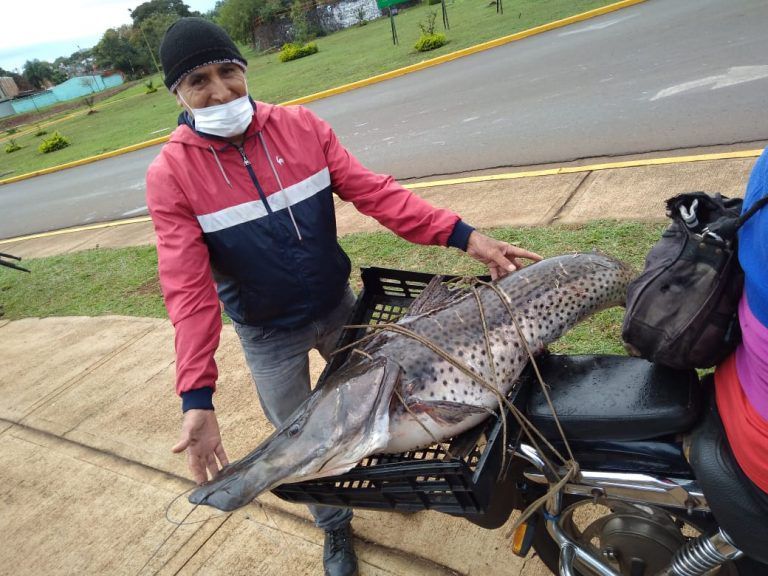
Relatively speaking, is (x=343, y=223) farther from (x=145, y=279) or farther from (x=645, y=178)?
(x=645, y=178)

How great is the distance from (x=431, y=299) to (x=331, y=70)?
1785 centimetres

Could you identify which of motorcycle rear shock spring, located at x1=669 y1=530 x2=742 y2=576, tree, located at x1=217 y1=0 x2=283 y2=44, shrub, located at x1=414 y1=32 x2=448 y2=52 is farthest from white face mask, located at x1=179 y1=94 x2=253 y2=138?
tree, located at x1=217 y1=0 x2=283 y2=44

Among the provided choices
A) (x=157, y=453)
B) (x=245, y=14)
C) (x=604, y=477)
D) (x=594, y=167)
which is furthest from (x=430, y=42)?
(x=245, y=14)

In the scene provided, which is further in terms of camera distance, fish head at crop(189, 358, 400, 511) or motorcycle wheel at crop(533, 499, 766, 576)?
motorcycle wheel at crop(533, 499, 766, 576)

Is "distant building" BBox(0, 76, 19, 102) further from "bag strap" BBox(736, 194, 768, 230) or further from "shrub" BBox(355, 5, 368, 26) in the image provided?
"bag strap" BBox(736, 194, 768, 230)

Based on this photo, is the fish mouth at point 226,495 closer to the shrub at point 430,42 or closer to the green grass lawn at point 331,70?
the green grass lawn at point 331,70

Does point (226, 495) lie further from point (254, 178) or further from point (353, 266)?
point (353, 266)

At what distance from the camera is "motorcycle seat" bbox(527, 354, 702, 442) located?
1592 mm

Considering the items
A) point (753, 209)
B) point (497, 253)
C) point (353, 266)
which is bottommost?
point (353, 266)

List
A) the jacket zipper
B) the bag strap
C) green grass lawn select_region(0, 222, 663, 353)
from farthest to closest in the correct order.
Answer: green grass lawn select_region(0, 222, 663, 353) → the jacket zipper → the bag strap

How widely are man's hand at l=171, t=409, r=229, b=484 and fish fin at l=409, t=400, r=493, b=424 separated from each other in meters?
0.70

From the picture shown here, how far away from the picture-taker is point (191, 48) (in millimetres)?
2031

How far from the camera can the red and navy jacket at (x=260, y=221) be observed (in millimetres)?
1995

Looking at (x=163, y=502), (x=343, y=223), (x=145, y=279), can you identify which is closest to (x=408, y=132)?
(x=343, y=223)
